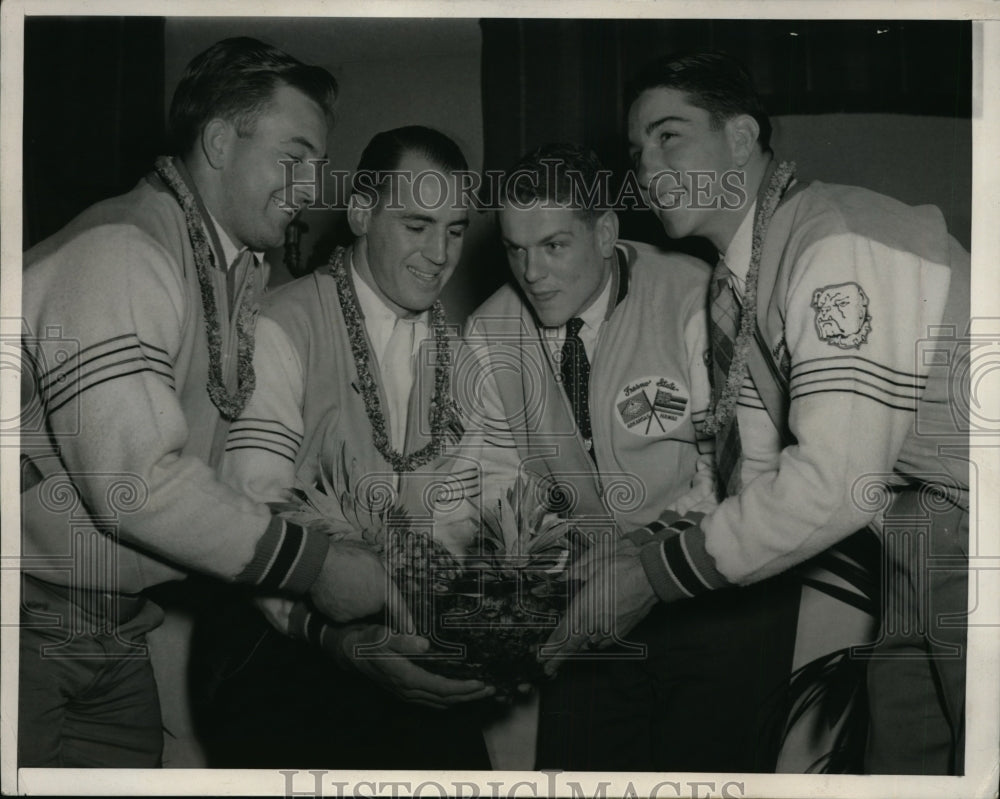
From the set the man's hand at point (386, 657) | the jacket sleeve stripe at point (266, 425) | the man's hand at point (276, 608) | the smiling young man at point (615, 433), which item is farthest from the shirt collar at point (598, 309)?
the man's hand at point (276, 608)

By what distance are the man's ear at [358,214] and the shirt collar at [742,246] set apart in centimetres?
79

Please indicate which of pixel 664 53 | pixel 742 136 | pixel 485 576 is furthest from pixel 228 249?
pixel 742 136

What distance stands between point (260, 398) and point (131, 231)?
17.6 inches

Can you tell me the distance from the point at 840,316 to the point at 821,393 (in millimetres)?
168

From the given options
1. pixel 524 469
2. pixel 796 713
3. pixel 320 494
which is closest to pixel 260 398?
pixel 320 494

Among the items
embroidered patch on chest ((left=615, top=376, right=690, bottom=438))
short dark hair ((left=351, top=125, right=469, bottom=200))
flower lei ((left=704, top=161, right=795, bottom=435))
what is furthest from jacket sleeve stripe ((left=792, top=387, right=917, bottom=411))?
short dark hair ((left=351, top=125, right=469, bottom=200))

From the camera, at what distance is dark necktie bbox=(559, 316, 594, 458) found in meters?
2.60

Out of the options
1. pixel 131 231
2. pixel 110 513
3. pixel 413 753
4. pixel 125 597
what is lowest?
pixel 413 753

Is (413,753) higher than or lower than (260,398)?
lower

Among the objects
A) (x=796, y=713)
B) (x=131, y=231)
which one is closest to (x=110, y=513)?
(x=131, y=231)

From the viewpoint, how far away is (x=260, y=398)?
101 inches

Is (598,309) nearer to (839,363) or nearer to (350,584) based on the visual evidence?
(839,363)

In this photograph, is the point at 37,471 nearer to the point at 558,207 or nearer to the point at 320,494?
the point at 320,494

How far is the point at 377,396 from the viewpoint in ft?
8.48
